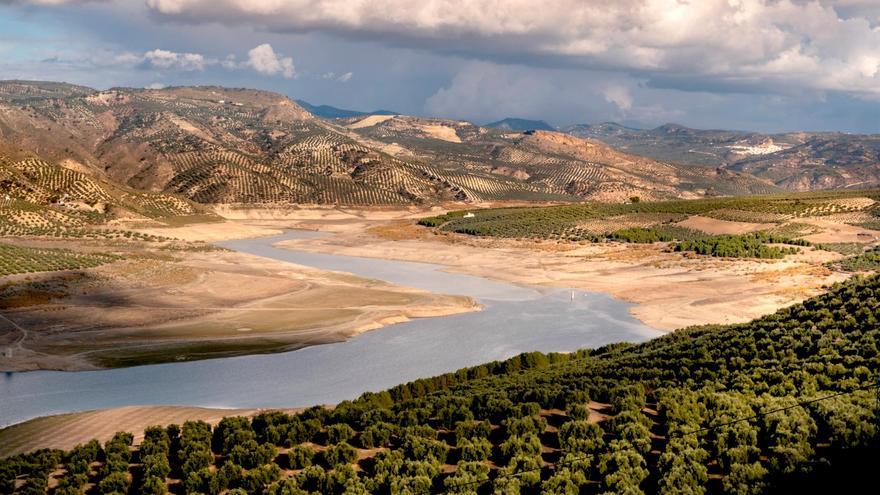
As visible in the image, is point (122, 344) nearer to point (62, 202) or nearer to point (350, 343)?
point (350, 343)

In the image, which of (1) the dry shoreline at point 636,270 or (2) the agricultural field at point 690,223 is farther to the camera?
(2) the agricultural field at point 690,223

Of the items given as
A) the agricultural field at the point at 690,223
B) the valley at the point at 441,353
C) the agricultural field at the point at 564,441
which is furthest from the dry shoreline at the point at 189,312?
the agricultural field at the point at 690,223

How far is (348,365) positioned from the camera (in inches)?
1641

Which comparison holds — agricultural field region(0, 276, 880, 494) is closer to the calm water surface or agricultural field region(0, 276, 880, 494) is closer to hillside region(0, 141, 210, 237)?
the calm water surface

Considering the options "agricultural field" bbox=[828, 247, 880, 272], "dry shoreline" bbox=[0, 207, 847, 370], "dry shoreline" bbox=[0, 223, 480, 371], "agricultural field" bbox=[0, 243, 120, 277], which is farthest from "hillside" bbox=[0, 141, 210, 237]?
"agricultural field" bbox=[828, 247, 880, 272]

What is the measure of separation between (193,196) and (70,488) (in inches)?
5633

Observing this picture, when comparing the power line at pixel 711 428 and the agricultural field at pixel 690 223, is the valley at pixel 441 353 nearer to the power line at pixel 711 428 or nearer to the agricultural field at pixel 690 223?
the power line at pixel 711 428

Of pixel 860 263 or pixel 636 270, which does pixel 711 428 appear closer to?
pixel 860 263

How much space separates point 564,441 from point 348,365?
64.4ft

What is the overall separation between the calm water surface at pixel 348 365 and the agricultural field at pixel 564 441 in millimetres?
7646

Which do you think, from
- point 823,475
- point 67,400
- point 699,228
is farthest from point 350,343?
point 699,228

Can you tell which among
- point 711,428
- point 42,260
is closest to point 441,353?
point 711,428

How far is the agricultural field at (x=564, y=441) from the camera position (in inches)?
822

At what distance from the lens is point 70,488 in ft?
73.1
